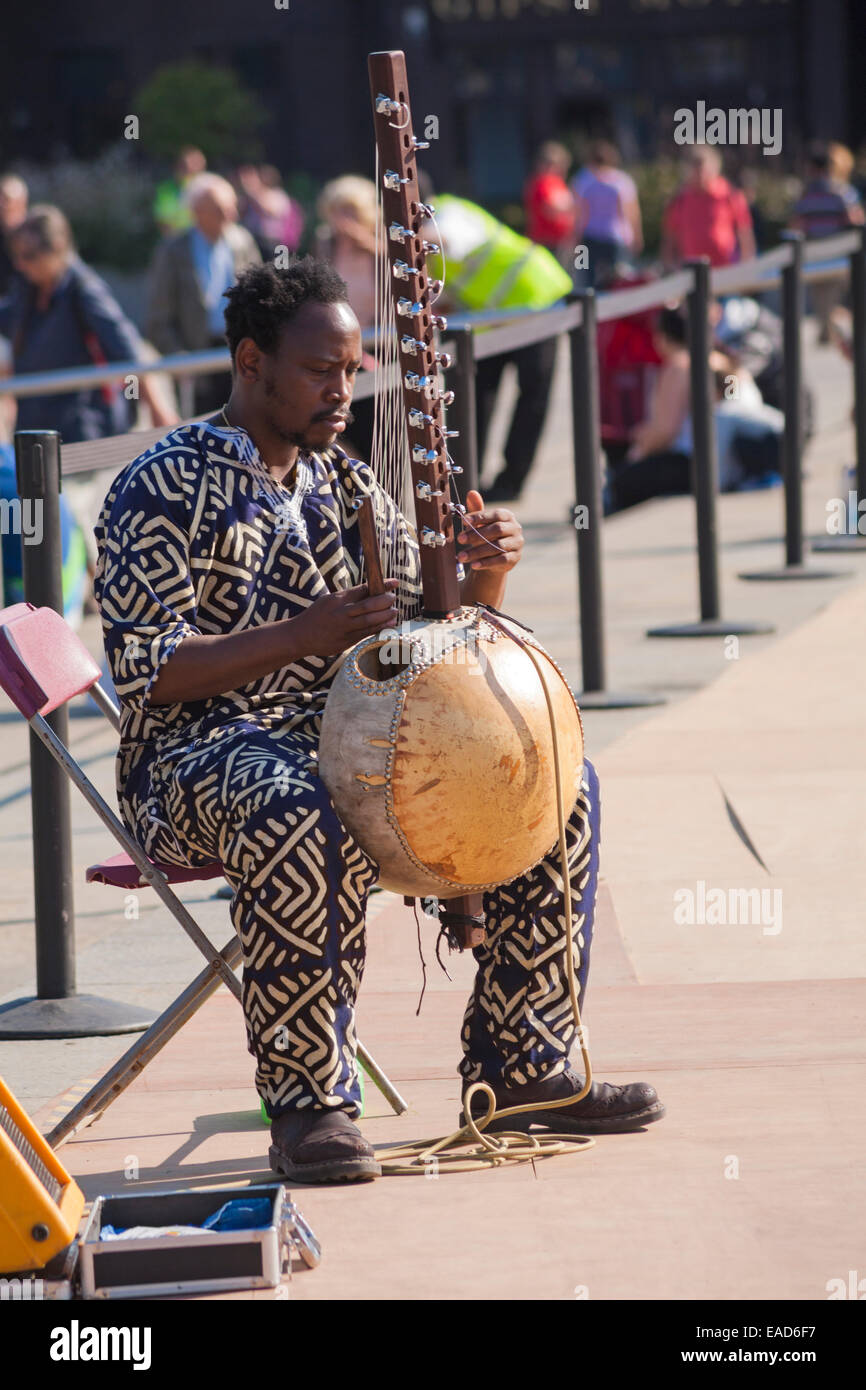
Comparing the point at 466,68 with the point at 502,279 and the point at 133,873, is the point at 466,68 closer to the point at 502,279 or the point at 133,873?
the point at 502,279

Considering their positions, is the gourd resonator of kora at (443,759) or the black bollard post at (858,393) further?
the black bollard post at (858,393)

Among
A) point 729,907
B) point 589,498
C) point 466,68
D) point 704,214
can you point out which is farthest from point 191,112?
point 729,907

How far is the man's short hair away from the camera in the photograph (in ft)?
13.0

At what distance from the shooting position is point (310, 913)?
3.59 metres

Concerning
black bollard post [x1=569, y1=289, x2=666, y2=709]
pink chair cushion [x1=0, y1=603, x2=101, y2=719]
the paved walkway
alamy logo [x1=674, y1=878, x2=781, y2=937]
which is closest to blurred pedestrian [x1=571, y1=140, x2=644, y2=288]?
black bollard post [x1=569, y1=289, x2=666, y2=709]

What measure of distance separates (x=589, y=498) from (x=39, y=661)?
3517 millimetres

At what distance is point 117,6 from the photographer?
36.2 m

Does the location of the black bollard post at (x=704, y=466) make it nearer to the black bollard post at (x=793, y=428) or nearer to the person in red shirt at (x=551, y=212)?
the black bollard post at (x=793, y=428)

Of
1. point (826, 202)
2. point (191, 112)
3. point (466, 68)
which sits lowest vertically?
point (826, 202)

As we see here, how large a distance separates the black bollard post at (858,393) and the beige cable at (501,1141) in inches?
261

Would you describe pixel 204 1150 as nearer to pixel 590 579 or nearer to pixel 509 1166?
pixel 509 1166

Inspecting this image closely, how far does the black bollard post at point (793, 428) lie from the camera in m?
9.16

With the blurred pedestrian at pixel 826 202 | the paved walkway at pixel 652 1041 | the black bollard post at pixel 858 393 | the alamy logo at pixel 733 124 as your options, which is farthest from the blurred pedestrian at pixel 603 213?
the paved walkway at pixel 652 1041
